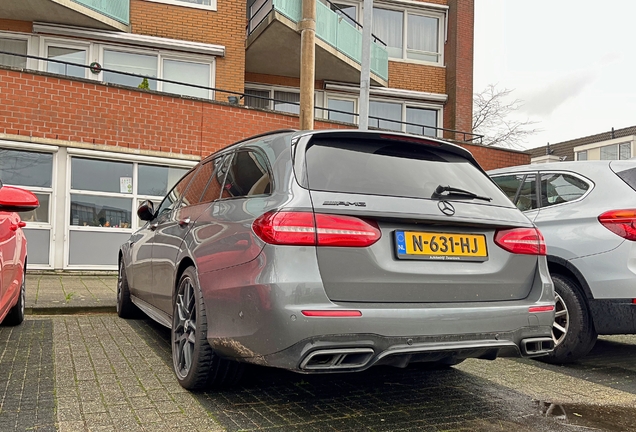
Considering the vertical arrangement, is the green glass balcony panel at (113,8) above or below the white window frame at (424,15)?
below

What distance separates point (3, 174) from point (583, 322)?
10266 mm

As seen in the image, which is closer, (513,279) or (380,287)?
(380,287)

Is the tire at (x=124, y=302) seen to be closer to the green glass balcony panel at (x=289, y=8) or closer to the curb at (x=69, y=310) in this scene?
the curb at (x=69, y=310)

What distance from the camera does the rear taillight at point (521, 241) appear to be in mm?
3158

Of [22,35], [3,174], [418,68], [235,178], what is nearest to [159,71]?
[22,35]

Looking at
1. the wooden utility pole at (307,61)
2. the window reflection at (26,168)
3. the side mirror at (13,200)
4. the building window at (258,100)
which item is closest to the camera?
the side mirror at (13,200)

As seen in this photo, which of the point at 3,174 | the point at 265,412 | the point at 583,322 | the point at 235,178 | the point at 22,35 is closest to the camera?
the point at 265,412

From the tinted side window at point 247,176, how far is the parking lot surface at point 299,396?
4.08 feet

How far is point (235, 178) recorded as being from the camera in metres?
3.60

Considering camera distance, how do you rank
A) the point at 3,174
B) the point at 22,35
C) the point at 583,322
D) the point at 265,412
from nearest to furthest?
the point at 265,412, the point at 583,322, the point at 3,174, the point at 22,35

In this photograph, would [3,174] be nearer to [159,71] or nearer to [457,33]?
[159,71]

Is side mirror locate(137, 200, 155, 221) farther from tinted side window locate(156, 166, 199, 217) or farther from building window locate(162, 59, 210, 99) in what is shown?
building window locate(162, 59, 210, 99)

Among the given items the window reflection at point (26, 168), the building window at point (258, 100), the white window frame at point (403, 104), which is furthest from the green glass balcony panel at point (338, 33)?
the window reflection at point (26, 168)

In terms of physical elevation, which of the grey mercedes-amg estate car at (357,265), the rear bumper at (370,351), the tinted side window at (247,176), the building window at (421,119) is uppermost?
the building window at (421,119)
